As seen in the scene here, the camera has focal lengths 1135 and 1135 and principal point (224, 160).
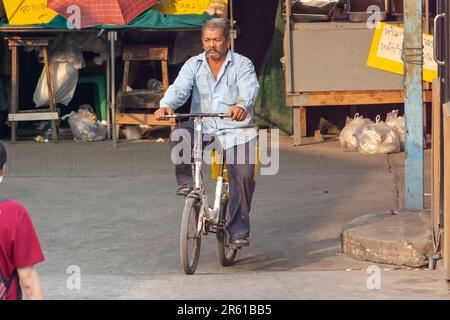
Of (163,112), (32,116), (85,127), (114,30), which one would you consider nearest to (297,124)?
(114,30)

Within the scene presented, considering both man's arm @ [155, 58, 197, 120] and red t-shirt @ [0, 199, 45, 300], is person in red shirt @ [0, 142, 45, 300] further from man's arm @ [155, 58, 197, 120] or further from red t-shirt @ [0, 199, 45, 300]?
man's arm @ [155, 58, 197, 120]

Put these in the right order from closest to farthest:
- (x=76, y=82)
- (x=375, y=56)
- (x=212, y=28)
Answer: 1. (x=212, y=28)
2. (x=375, y=56)
3. (x=76, y=82)

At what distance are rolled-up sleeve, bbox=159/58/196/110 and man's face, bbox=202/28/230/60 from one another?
19 cm

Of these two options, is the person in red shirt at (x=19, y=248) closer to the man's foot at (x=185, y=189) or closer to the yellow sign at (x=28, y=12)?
the man's foot at (x=185, y=189)

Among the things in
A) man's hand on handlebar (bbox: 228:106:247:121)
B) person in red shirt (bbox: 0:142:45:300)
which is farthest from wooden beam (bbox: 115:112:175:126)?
person in red shirt (bbox: 0:142:45:300)

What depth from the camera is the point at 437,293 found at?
6816 millimetres

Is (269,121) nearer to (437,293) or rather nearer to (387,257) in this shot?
(387,257)

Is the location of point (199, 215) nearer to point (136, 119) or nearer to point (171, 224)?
point (171, 224)

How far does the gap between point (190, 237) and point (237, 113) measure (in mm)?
881

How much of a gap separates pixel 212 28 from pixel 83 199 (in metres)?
3.07

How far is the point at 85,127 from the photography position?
13258mm

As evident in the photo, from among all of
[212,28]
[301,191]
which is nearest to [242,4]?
[301,191]

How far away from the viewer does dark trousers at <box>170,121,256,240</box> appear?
775 cm

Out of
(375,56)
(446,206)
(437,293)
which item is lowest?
(437,293)
